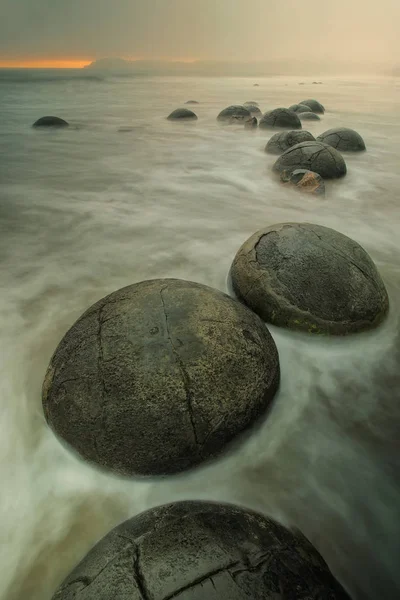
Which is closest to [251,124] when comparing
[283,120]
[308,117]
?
[283,120]

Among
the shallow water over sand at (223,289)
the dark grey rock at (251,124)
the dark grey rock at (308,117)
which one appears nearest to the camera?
the shallow water over sand at (223,289)

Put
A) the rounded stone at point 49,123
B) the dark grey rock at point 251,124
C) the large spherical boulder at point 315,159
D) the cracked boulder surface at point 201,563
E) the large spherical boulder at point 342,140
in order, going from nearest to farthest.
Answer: the cracked boulder surface at point 201,563, the large spherical boulder at point 315,159, the large spherical boulder at point 342,140, the dark grey rock at point 251,124, the rounded stone at point 49,123

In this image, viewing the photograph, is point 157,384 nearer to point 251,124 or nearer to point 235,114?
point 251,124

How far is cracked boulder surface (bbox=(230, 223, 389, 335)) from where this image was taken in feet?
11.4

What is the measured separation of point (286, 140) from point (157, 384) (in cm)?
950

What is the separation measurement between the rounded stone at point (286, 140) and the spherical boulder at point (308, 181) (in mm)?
2522

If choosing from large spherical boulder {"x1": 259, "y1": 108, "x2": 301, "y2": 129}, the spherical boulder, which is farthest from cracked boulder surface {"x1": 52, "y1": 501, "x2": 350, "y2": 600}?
large spherical boulder {"x1": 259, "y1": 108, "x2": 301, "y2": 129}

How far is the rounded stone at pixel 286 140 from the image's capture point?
9938 mm

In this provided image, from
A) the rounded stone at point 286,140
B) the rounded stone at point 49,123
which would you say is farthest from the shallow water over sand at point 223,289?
the rounded stone at point 49,123

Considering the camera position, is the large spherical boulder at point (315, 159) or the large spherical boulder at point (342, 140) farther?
the large spherical boulder at point (342, 140)

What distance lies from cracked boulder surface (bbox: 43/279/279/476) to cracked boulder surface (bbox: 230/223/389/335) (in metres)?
0.84

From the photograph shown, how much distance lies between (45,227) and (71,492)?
4906 mm

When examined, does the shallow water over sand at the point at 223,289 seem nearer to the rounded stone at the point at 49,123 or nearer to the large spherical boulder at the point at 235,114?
the rounded stone at the point at 49,123

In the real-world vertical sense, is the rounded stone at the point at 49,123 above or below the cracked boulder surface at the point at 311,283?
below
